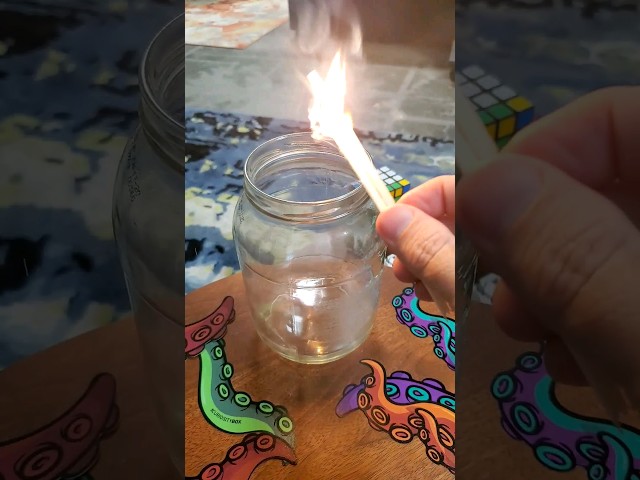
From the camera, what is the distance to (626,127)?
0.20m

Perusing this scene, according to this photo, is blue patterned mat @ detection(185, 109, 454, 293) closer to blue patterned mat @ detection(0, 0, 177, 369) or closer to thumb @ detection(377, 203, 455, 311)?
blue patterned mat @ detection(0, 0, 177, 369)

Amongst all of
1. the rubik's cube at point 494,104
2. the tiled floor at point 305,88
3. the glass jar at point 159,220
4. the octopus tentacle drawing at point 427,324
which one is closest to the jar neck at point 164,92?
the glass jar at point 159,220

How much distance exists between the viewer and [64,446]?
0.30 metres

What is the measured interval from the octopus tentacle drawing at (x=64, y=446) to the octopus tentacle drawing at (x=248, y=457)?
0.05 meters

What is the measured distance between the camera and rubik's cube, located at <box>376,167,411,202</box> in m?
0.57

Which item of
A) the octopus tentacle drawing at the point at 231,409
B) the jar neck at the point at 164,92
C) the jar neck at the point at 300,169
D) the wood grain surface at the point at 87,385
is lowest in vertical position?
the octopus tentacle drawing at the point at 231,409

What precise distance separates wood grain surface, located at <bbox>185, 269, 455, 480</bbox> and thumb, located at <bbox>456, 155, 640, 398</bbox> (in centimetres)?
19

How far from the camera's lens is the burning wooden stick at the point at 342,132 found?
0.25 m

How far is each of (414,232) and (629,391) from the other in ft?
0.32

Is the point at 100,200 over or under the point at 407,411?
over

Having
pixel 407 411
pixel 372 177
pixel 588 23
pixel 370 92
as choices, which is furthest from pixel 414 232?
pixel 370 92

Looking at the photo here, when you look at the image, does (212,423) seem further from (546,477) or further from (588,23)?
(588,23)

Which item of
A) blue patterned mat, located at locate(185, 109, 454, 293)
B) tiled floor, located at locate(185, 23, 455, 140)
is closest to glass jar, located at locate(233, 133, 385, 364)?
blue patterned mat, located at locate(185, 109, 454, 293)

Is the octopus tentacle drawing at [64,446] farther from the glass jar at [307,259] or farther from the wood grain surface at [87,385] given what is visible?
the glass jar at [307,259]
